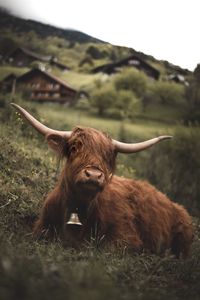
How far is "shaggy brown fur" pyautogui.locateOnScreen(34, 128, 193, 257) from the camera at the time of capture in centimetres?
407

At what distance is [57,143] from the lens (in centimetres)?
439

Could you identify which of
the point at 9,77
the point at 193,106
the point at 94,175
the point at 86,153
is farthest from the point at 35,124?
the point at 193,106

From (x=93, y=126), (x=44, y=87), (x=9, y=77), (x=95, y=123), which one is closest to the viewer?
(x=9, y=77)

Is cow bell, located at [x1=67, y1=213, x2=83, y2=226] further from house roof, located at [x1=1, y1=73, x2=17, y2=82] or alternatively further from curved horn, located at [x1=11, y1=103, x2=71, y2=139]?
house roof, located at [x1=1, y1=73, x2=17, y2=82]

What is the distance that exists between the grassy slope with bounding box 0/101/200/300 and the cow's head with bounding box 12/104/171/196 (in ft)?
1.75

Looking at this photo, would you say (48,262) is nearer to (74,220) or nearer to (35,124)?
(74,220)

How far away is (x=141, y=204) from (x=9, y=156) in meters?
2.05

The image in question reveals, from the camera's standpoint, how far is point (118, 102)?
21.0 m

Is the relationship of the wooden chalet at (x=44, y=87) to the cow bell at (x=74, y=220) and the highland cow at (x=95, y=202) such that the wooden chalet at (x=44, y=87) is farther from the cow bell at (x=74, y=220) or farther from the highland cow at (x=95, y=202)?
the cow bell at (x=74, y=220)

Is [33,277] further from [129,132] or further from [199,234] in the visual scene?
[129,132]

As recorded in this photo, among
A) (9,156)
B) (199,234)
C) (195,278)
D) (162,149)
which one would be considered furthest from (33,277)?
(162,149)

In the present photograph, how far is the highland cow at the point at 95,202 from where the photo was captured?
402cm

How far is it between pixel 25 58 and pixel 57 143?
19.4 feet

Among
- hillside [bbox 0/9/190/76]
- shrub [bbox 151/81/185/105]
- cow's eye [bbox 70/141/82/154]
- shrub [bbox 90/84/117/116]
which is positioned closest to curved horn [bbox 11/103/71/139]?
cow's eye [bbox 70/141/82/154]
